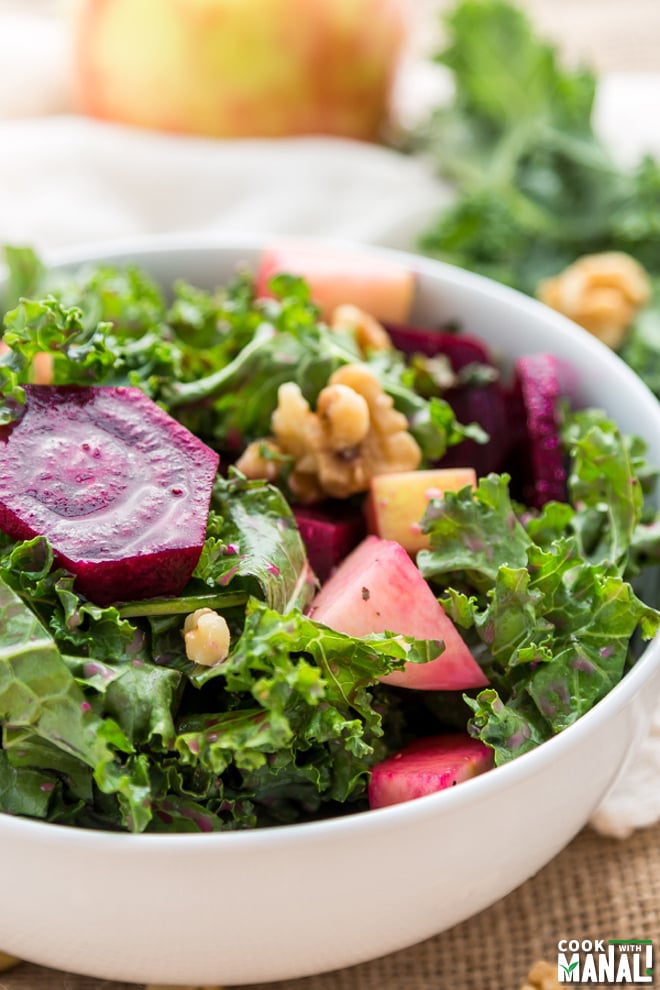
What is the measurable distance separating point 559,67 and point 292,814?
2.65 meters

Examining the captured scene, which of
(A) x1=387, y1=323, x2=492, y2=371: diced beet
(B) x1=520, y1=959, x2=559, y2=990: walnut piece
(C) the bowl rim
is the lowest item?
(B) x1=520, y1=959, x2=559, y2=990: walnut piece

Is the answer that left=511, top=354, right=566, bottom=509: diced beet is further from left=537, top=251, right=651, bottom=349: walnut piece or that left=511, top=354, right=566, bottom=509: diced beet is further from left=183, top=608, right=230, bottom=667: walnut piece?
left=183, top=608, right=230, bottom=667: walnut piece

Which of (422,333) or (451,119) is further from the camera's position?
(451,119)

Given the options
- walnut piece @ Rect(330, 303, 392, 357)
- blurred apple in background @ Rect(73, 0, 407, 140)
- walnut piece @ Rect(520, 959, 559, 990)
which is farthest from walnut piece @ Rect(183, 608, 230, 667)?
blurred apple in background @ Rect(73, 0, 407, 140)

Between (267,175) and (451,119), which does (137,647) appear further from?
(451,119)

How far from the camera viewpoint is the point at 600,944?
1.93 m

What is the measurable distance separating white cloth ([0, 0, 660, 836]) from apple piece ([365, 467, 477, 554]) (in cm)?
163

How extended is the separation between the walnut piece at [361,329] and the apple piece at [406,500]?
16.6 inches

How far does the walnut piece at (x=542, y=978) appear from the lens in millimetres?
1823

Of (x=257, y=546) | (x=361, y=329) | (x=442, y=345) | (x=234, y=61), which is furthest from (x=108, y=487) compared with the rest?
(x=234, y=61)

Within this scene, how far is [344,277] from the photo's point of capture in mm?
2502

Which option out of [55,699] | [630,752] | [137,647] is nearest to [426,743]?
[630,752]

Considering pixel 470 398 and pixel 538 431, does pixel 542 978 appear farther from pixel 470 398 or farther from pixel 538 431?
pixel 470 398

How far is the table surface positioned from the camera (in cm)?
188
